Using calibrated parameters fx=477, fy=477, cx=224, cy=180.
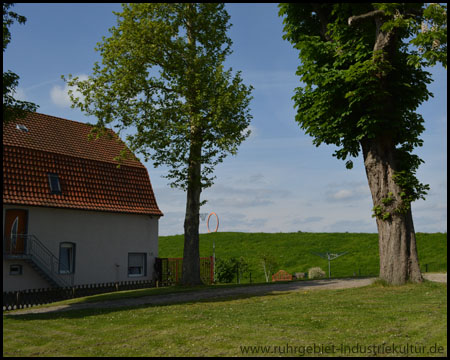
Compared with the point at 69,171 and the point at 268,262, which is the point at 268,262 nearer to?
the point at 268,262

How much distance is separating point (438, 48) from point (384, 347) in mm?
9708

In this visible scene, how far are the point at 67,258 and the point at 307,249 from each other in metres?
28.3

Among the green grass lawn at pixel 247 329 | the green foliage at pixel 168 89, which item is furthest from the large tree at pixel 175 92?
the green grass lawn at pixel 247 329

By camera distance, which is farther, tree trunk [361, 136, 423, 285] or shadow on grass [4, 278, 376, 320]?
tree trunk [361, 136, 423, 285]

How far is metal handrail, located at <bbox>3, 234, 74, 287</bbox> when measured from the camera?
24.4 m

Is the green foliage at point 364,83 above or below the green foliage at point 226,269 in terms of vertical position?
above

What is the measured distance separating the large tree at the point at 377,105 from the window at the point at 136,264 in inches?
647

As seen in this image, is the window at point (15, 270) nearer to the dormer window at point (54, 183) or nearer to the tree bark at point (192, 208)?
the dormer window at point (54, 183)

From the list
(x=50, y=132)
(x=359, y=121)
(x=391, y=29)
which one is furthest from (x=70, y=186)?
(x=391, y=29)

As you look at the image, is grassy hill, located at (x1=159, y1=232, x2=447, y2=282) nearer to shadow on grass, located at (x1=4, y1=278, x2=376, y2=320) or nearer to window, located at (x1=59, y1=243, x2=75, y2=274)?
window, located at (x1=59, y1=243, x2=75, y2=274)

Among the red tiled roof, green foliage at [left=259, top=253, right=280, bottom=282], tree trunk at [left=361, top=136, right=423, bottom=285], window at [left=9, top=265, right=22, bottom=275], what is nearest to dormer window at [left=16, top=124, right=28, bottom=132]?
the red tiled roof

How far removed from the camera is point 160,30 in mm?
24188

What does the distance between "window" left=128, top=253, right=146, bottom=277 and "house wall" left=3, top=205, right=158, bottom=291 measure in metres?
0.26

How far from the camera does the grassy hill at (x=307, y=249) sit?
41.4m
